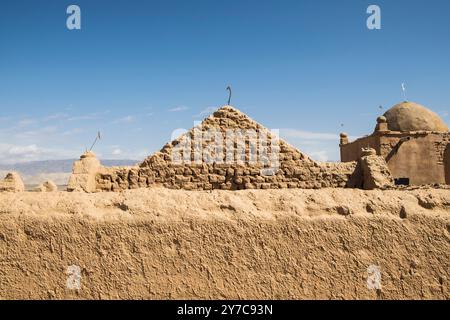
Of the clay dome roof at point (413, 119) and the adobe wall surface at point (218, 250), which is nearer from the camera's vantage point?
the adobe wall surface at point (218, 250)

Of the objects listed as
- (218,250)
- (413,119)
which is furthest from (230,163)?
(413,119)

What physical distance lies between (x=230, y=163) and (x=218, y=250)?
645 cm

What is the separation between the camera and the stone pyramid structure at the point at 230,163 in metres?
8.95

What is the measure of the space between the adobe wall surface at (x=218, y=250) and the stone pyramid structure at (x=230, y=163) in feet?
20.4

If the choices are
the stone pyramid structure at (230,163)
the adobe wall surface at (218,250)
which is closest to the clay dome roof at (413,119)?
the stone pyramid structure at (230,163)

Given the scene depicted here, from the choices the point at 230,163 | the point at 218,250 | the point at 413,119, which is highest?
the point at 413,119

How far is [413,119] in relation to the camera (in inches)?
838

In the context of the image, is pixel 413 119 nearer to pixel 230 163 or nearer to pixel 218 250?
pixel 230 163

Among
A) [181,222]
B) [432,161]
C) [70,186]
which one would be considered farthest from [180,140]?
[432,161]

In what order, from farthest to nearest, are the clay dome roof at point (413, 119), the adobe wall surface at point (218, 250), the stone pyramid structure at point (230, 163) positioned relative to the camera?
the clay dome roof at point (413, 119), the stone pyramid structure at point (230, 163), the adobe wall surface at point (218, 250)

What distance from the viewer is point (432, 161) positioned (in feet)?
58.6

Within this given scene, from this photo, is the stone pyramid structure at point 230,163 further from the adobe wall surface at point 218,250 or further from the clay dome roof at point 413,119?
the clay dome roof at point 413,119
